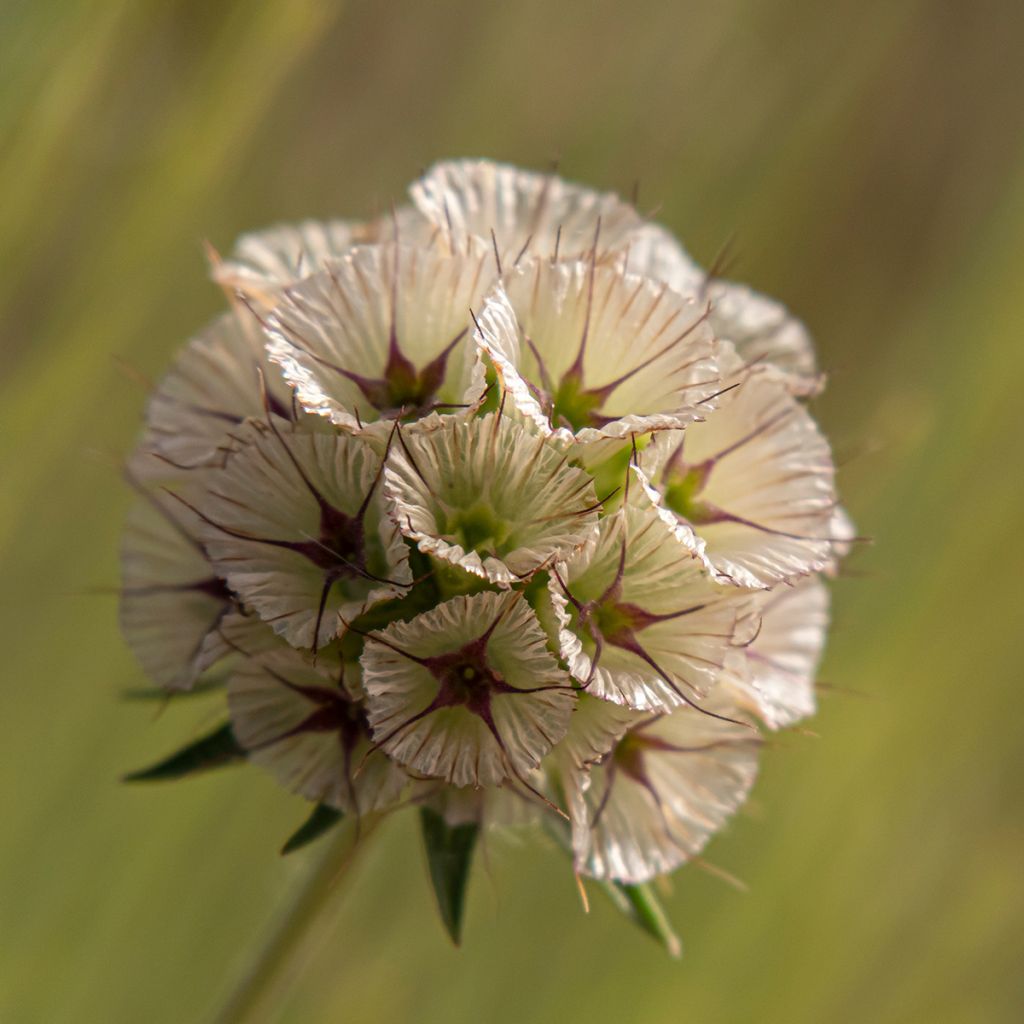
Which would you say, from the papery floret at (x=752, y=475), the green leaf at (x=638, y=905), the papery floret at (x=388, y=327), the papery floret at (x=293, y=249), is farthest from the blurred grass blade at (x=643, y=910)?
the papery floret at (x=293, y=249)

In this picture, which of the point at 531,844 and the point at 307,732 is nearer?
the point at 307,732

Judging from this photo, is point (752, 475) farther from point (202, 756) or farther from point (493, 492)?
point (202, 756)

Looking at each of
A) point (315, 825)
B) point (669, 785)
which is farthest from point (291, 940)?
point (669, 785)

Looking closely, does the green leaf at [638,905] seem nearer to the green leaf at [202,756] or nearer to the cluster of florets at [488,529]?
the cluster of florets at [488,529]

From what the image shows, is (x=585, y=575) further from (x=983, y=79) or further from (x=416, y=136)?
(x=983, y=79)

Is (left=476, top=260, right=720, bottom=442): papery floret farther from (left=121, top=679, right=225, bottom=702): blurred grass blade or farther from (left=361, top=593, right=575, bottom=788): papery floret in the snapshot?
(left=121, top=679, right=225, bottom=702): blurred grass blade

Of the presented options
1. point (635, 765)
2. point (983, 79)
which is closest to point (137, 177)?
point (635, 765)
